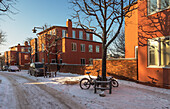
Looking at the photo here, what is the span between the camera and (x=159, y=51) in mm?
8688

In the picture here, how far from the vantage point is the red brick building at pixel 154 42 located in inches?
328

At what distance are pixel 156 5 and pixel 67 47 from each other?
19.3 meters

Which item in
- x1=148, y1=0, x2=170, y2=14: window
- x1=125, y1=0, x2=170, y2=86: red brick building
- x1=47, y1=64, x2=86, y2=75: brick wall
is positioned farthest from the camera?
x1=47, y1=64, x2=86, y2=75: brick wall

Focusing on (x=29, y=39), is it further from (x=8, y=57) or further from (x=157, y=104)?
(x=157, y=104)

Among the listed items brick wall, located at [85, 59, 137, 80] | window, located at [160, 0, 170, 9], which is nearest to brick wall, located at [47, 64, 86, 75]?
brick wall, located at [85, 59, 137, 80]

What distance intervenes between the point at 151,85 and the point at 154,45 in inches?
118

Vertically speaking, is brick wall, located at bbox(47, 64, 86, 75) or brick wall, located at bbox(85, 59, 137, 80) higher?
brick wall, located at bbox(85, 59, 137, 80)

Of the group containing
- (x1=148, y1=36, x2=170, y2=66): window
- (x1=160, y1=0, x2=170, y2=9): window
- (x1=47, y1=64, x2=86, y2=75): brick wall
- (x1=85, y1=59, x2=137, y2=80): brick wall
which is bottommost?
(x1=47, y1=64, x2=86, y2=75): brick wall

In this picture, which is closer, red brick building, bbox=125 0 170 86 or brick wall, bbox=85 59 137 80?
red brick building, bbox=125 0 170 86

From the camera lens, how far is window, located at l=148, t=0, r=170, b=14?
8481 millimetres

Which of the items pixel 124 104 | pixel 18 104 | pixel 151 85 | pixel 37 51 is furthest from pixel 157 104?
pixel 37 51

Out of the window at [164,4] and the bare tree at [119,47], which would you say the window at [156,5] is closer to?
the window at [164,4]

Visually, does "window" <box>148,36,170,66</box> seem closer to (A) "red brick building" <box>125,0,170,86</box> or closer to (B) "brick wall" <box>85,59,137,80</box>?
(A) "red brick building" <box>125,0,170,86</box>

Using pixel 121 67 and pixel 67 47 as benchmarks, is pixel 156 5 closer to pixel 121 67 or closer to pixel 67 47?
pixel 121 67
